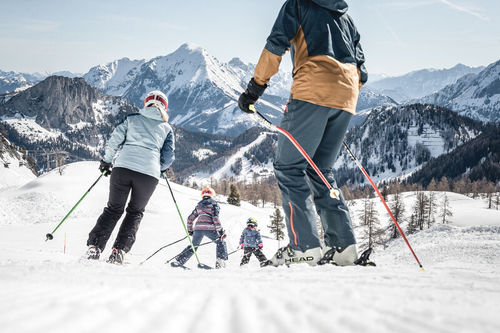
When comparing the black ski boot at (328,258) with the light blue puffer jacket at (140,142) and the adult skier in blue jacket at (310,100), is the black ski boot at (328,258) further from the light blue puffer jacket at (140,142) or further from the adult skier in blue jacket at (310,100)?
the light blue puffer jacket at (140,142)

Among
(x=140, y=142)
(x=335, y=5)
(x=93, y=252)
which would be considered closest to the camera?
(x=335, y=5)

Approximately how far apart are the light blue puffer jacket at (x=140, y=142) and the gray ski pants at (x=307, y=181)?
1.89 metres

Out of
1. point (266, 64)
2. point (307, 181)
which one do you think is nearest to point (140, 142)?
point (266, 64)

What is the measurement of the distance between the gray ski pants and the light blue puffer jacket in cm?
189

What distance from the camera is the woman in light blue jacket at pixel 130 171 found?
387 cm

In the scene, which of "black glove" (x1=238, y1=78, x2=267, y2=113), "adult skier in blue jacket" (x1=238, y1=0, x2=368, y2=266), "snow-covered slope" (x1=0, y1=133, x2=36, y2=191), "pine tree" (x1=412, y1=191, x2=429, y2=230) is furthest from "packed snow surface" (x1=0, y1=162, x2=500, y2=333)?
"snow-covered slope" (x1=0, y1=133, x2=36, y2=191)

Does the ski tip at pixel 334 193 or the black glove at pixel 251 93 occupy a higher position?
the black glove at pixel 251 93

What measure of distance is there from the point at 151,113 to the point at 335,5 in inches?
107

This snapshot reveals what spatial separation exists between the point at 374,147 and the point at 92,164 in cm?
18408

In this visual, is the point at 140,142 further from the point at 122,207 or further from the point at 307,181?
the point at 307,181

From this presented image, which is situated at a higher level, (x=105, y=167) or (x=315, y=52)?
(x=315, y=52)

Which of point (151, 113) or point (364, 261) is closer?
point (364, 261)

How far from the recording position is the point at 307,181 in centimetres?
305

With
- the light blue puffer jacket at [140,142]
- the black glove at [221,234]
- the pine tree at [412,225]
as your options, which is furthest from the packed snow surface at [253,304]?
the pine tree at [412,225]
